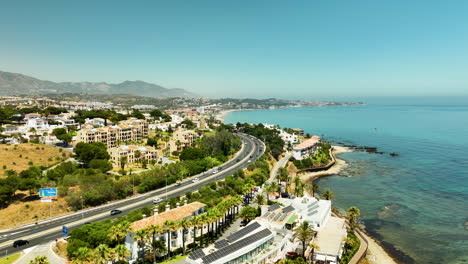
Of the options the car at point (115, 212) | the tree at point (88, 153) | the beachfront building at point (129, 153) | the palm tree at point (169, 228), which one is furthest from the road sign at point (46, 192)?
the beachfront building at point (129, 153)

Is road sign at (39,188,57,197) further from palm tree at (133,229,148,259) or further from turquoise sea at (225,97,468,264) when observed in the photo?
turquoise sea at (225,97,468,264)

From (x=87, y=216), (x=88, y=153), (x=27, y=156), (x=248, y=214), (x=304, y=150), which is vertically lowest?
(x=87, y=216)

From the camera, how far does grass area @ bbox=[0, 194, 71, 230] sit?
2084 inches

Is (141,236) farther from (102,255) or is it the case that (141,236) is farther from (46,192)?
(46,192)

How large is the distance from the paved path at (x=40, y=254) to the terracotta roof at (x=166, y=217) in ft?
34.4

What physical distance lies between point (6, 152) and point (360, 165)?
121 metres

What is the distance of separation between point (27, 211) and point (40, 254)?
20868 mm

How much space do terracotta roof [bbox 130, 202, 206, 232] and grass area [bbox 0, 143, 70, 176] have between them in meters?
49.0

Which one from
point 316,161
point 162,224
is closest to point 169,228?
point 162,224

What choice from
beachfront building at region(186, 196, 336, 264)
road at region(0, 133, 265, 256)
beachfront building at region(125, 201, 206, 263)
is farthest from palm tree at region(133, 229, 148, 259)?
road at region(0, 133, 265, 256)

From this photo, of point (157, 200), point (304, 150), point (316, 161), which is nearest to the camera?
point (157, 200)

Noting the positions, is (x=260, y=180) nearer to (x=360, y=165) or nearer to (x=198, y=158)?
(x=198, y=158)

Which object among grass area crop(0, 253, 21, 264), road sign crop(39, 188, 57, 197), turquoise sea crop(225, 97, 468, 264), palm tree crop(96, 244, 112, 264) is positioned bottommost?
turquoise sea crop(225, 97, 468, 264)

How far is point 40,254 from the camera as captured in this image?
40.1 metres
